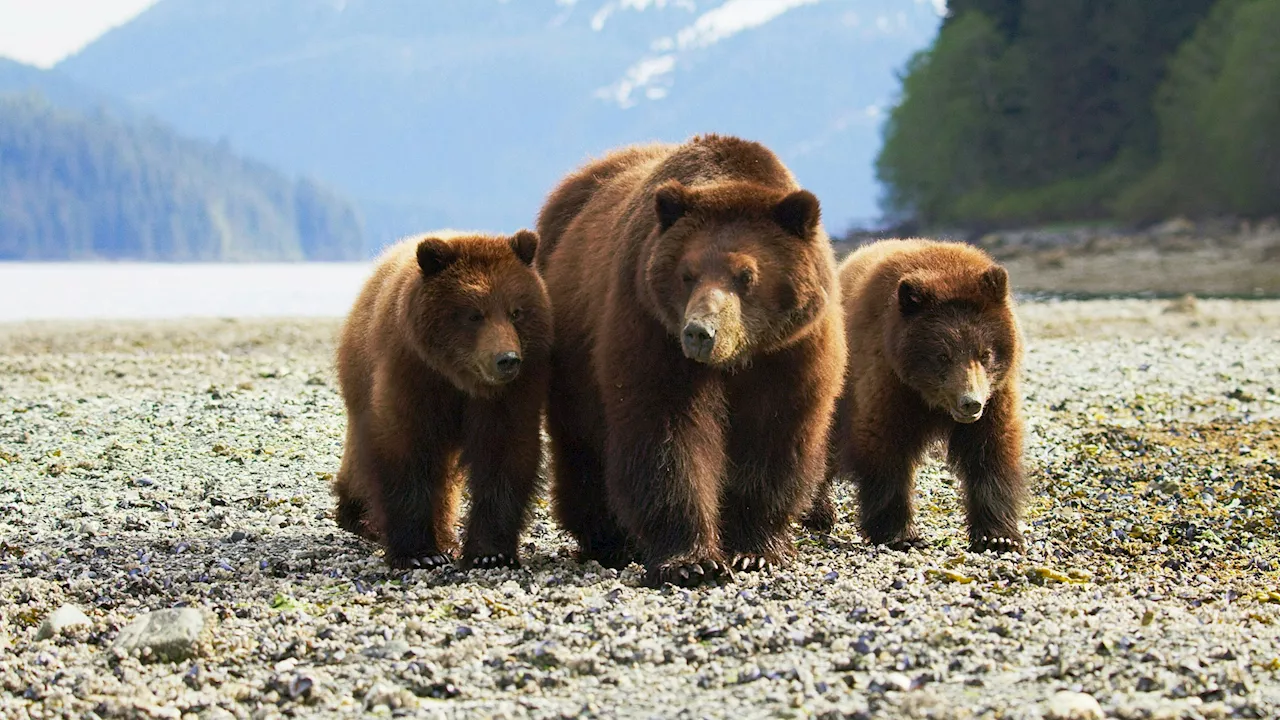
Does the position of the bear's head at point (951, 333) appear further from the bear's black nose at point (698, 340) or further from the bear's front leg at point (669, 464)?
the bear's black nose at point (698, 340)

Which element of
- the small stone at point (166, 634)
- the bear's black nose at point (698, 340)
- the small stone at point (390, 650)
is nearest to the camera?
the small stone at point (390, 650)

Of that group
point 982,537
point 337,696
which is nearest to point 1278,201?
point 982,537

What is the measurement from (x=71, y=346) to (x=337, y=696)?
17.1 m

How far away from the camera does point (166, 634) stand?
16.8 feet

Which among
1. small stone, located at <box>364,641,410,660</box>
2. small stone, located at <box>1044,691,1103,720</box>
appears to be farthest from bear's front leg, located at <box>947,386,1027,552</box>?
small stone, located at <box>364,641,410,660</box>

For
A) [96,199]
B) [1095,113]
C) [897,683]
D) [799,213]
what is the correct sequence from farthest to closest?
[96,199] < [1095,113] < [799,213] < [897,683]

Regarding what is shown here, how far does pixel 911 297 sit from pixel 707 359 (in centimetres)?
190

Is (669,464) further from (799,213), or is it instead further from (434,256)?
(434,256)

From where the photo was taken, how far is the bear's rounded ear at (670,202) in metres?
5.69

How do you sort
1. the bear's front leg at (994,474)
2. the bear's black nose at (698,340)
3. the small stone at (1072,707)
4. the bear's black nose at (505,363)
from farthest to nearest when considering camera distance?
1. the bear's front leg at (994,474)
2. the bear's black nose at (505,363)
3. the bear's black nose at (698,340)
4. the small stone at (1072,707)

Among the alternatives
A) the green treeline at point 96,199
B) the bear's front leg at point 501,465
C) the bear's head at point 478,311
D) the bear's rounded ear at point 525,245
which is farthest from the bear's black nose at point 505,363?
the green treeline at point 96,199

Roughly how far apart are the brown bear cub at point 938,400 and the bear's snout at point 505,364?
205 cm

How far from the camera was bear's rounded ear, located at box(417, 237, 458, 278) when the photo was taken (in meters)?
6.04

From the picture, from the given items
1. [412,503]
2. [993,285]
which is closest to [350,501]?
[412,503]
